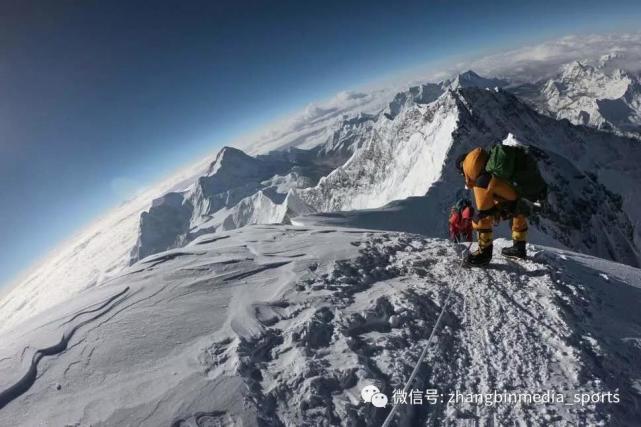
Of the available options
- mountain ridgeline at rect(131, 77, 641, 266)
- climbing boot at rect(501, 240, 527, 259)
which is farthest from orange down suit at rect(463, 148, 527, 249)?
mountain ridgeline at rect(131, 77, 641, 266)

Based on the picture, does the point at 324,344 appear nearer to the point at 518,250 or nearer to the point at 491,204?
the point at 491,204

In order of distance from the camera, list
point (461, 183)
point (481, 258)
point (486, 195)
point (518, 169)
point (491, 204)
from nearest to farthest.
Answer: point (518, 169) → point (486, 195) → point (491, 204) → point (481, 258) → point (461, 183)

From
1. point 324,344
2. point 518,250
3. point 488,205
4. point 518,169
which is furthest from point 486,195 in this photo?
point 324,344

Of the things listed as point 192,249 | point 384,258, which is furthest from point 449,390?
point 192,249

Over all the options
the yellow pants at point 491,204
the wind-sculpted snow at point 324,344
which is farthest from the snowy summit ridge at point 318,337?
the yellow pants at point 491,204

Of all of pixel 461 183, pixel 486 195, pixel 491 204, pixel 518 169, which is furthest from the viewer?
pixel 461 183

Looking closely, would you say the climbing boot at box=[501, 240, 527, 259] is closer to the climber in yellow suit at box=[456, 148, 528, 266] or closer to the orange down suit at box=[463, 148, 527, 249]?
the climber in yellow suit at box=[456, 148, 528, 266]

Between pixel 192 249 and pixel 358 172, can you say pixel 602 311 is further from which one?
pixel 358 172
